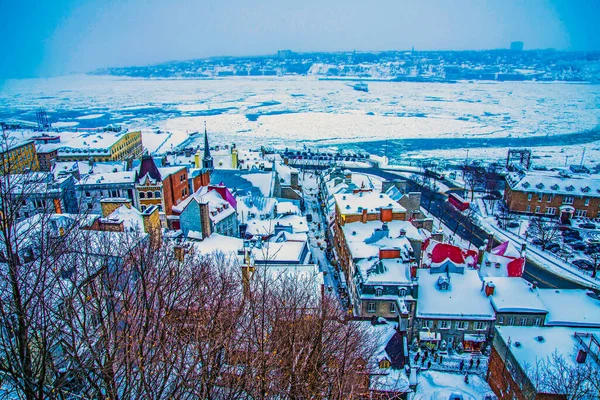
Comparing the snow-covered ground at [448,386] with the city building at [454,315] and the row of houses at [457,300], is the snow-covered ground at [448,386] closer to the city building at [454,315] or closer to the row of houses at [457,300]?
the row of houses at [457,300]

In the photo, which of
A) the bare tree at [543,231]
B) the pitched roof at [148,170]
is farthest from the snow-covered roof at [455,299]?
the pitched roof at [148,170]

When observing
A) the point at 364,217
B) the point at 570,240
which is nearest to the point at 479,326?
the point at 364,217

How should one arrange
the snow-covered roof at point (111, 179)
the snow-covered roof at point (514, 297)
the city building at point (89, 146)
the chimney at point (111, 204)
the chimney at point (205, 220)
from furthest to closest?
the city building at point (89, 146) < the snow-covered roof at point (111, 179) < the chimney at point (111, 204) < the chimney at point (205, 220) < the snow-covered roof at point (514, 297)

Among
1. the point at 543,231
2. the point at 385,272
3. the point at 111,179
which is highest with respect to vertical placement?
the point at 111,179

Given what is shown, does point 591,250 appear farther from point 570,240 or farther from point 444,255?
point 444,255

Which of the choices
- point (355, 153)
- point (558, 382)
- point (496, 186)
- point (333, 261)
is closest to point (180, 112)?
point (355, 153)

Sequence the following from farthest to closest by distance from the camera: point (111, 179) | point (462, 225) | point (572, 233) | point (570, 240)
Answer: point (462, 225), point (572, 233), point (570, 240), point (111, 179)
